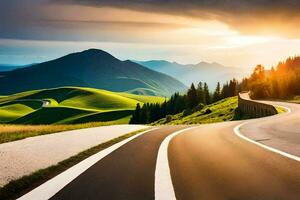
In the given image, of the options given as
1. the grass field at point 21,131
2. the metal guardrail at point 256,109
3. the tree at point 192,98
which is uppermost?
the tree at point 192,98

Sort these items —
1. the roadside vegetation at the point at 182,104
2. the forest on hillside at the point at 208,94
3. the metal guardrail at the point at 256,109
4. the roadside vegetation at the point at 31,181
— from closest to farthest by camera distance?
the roadside vegetation at the point at 31,181 → the metal guardrail at the point at 256,109 → the forest on hillside at the point at 208,94 → the roadside vegetation at the point at 182,104

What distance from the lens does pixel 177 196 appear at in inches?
275

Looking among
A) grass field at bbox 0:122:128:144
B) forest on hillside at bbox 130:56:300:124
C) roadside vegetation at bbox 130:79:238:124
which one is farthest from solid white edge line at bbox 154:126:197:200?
roadside vegetation at bbox 130:79:238:124

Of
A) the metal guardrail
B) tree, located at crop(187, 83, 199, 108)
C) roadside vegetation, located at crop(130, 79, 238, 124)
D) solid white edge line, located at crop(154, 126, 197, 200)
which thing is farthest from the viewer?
roadside vegetation, located at crop(130, 79, 238, 124)

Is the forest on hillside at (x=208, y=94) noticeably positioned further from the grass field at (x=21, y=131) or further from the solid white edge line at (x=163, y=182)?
the solid white edge line at (x=163, y=182)

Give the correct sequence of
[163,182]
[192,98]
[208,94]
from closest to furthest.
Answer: [163,182] < [192,98] < [208,94]

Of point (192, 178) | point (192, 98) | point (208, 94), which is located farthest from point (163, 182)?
point (208, 94)

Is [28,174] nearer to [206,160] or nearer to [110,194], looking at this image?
[110,194]

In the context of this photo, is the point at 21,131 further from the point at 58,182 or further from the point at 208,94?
the point at 208,94

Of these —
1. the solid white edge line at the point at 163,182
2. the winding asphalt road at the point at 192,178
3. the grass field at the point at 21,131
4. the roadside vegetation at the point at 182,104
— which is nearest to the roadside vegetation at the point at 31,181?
the winding asphalt road at the point at 192,178

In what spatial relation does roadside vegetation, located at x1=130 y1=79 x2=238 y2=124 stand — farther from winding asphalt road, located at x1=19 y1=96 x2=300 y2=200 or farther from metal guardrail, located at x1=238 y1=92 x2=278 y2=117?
winding asphalt road, located at x1=19 y1=96 x2=300 y2=200

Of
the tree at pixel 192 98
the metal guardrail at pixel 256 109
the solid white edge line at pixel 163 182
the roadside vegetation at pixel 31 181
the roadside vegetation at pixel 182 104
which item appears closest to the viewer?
the solid white edge line at pixel 163 182

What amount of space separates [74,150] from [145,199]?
6842 millimetres

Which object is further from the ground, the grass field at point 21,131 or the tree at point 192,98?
the tree at point 192,98
